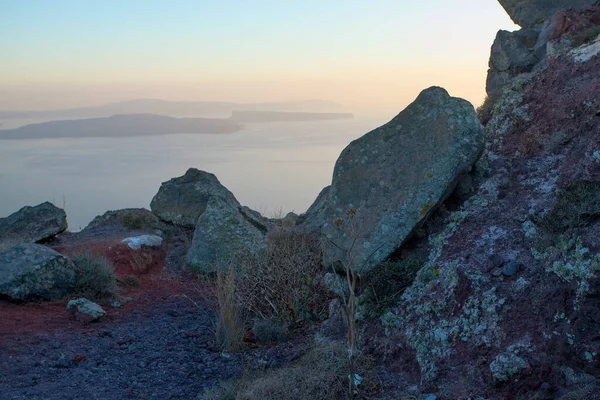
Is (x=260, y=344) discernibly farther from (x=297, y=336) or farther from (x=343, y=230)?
(x=343, y=230)

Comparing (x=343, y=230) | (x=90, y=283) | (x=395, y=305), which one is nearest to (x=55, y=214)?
(x=90, y=283)

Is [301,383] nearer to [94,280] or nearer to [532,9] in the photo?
[94,280]

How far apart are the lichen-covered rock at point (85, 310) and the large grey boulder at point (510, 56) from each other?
317 inches

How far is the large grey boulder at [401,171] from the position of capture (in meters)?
6.59

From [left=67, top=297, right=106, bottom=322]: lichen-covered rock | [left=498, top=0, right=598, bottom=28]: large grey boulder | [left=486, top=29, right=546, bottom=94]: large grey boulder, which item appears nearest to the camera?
[left=67, top=297, right=106, bottom=322]: lichen-covered rock

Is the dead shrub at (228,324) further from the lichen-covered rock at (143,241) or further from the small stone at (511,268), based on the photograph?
the lichen-covered rock at (143,241)

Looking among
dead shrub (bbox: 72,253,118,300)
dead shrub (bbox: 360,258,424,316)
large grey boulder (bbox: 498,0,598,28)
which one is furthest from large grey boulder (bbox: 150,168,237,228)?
large grey boulder (bbox: 498,0,598,28)

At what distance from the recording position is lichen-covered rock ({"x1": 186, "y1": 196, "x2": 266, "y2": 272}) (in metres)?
9.41

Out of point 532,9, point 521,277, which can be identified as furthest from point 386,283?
point 532,9

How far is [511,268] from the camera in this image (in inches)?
211

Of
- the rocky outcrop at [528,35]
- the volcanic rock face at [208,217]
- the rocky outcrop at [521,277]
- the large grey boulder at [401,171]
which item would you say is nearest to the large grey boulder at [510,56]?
Answer: the rocky outcrop at [528,35]

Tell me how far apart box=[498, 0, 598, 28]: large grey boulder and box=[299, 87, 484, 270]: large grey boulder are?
7.50 m

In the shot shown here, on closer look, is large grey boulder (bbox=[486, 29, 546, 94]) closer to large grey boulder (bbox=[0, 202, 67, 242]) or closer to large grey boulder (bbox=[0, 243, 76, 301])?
large grey boulder (bbox=[0, 243, 76, 301])

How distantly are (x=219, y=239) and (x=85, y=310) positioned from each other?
2565mm
